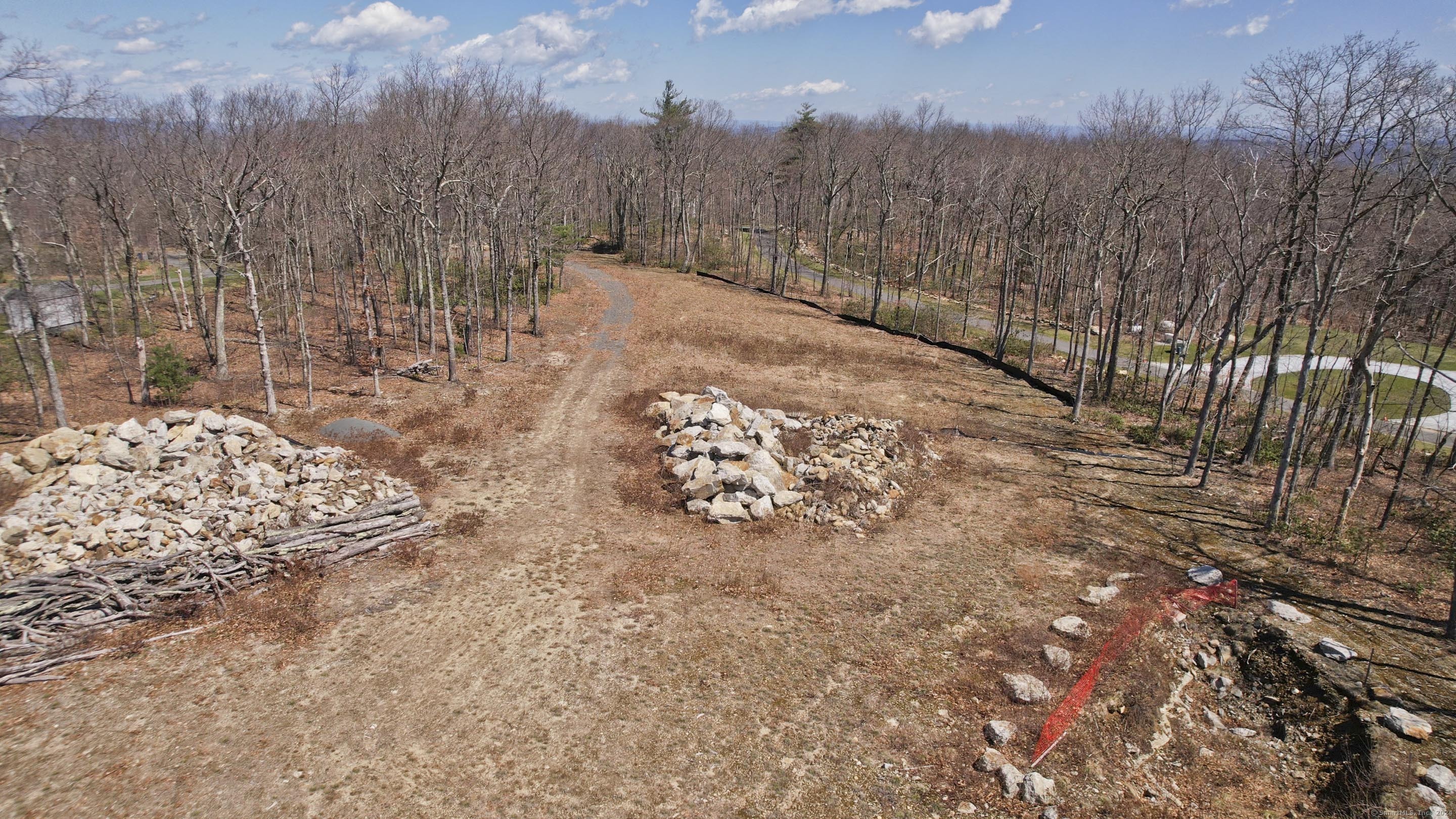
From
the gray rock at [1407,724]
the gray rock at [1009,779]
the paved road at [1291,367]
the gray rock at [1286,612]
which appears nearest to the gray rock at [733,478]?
the gray rock at [1009,779]

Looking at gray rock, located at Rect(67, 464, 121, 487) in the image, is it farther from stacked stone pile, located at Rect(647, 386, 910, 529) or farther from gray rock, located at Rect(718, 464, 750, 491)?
gray rock, located at Rect(718, 464, 750, 491)

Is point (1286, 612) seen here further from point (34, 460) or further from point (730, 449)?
point (34, 460)

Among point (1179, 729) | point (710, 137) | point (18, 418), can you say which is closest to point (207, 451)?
point (18, 418)

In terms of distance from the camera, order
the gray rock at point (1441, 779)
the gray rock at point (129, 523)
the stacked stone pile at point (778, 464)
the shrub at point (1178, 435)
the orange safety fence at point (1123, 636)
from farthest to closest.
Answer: the shrub at point (1178, 435)
the stacked stone pile at point (778, 464)
the gray rock at point (129, 523)
the orange safety fence at point (1123, 636)
the gray rock at point (1441, 779)

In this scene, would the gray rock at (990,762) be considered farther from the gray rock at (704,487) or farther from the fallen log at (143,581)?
the fallen log at (143,581)

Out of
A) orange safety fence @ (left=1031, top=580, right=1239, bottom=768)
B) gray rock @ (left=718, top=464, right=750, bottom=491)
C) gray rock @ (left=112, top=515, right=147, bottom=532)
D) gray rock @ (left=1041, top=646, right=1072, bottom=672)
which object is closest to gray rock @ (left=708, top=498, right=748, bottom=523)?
gray rock @ (left=718, top=464, right=750, bottom=491)

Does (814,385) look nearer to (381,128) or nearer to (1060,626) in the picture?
(1060,626)

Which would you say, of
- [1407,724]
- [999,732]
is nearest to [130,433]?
[999,732]
